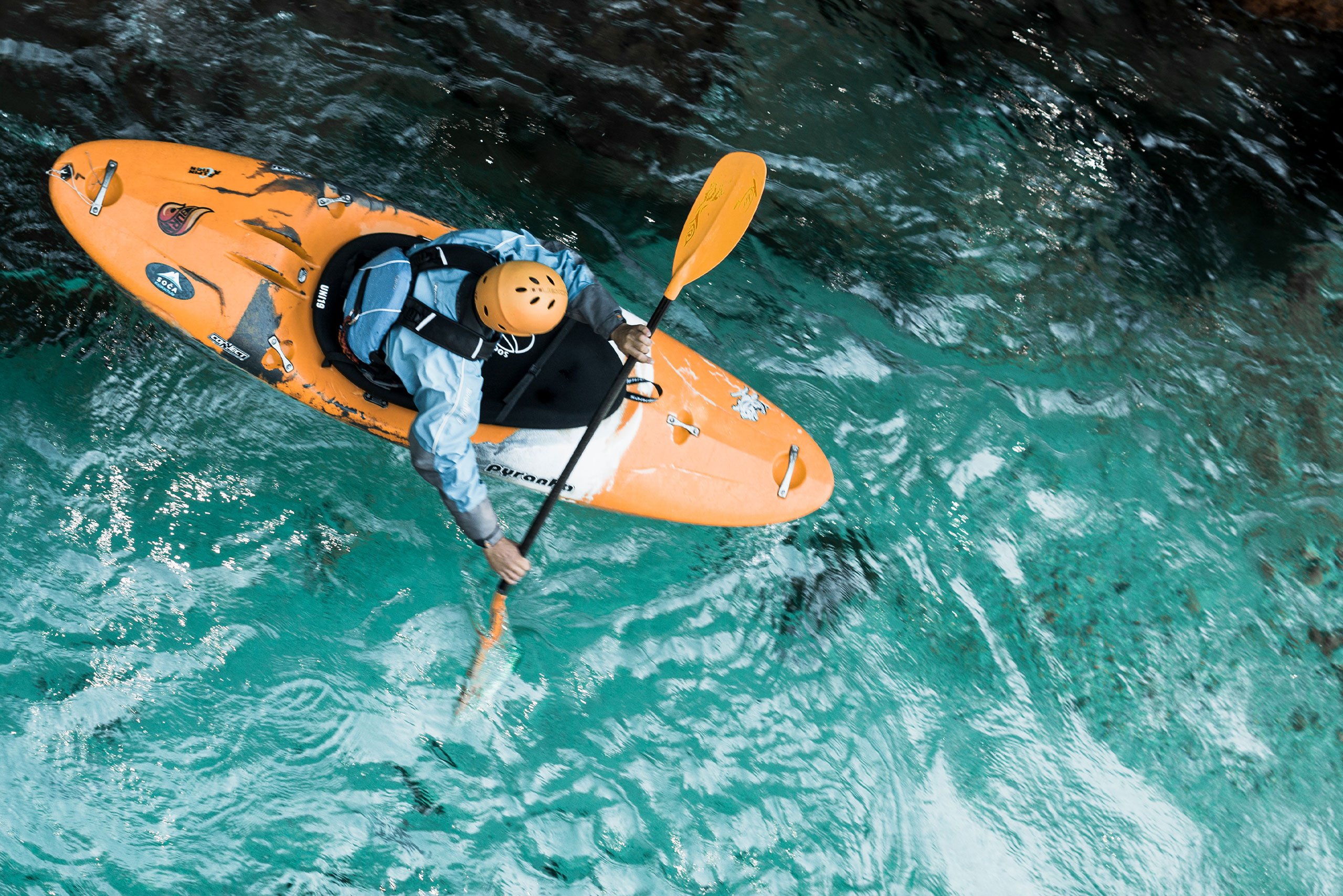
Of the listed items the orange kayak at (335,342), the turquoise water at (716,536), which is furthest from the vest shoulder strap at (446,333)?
the turquoise water at (716,536)

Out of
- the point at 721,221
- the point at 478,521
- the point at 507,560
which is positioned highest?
the point at 721,221

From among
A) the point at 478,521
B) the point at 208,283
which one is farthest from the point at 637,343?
the point at 208,283

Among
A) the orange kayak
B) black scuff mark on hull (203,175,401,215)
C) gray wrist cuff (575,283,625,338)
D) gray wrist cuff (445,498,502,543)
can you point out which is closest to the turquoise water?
the orange kayak

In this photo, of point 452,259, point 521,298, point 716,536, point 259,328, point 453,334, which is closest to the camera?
point 521,298

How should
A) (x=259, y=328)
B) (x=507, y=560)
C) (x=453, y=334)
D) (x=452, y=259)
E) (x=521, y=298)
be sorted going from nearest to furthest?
(x=521, y=298) < (x=453, y=334) < (x=452, y=259) < (x=507, y=560) < (x=259, y=328)

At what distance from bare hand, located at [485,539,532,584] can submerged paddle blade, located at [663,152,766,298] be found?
1.20 metres

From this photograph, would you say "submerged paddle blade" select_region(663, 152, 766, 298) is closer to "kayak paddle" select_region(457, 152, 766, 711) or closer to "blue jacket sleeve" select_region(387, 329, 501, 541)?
"kayak paddle" select_region(457, 152, 766, 711)

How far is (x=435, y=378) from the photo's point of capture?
2959 millimetres

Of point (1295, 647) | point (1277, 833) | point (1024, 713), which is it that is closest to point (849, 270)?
point (1024, 713)

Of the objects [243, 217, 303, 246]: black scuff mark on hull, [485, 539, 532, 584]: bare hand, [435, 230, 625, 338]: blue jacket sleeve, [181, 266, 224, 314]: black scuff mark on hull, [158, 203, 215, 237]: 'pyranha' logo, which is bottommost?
[485, 539, 532, 584]: bare hand

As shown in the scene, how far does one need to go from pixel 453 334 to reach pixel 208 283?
1278mm

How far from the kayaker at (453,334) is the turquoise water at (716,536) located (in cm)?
84

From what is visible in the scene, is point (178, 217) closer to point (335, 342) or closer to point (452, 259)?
point (335, 342)

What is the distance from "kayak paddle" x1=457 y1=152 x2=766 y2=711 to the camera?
3320 mm
